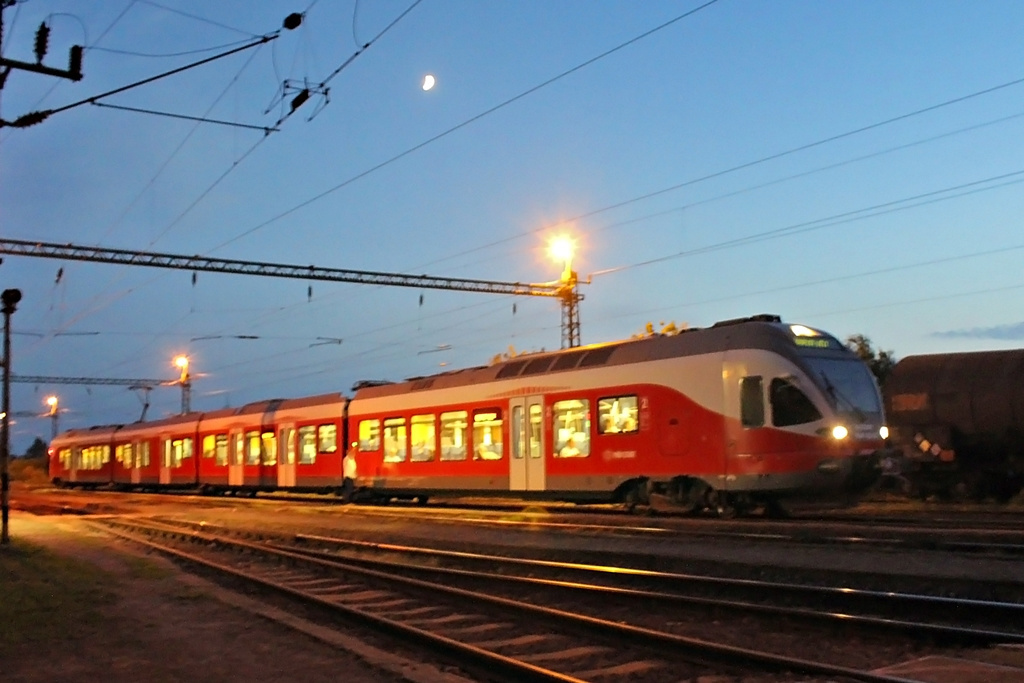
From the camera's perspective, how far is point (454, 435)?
74.8 feet

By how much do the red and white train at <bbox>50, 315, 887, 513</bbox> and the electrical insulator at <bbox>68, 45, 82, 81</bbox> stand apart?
10579 mm

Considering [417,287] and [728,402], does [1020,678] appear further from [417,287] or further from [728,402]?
[417,287]

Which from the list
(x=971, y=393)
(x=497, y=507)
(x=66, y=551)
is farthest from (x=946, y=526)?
(x=66, y=551)

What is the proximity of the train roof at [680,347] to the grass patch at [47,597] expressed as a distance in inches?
387

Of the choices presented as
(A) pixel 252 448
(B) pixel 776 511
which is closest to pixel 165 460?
(A) pixel 252 448

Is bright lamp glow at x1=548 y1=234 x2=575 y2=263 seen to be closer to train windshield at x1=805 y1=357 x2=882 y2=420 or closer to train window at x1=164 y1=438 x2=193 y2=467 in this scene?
train windshield at x1=805 y1=357 x2=882 y2=420

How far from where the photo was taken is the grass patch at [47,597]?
901 cm

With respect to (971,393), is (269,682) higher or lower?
lower

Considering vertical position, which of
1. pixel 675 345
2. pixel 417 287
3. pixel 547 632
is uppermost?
pixel 417 287

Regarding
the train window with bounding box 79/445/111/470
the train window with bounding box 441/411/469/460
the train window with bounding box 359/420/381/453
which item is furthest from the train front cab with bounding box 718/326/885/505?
the train window with bounding box 79/445/111/470

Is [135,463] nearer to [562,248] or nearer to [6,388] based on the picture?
[562,248]

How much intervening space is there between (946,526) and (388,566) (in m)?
8.60

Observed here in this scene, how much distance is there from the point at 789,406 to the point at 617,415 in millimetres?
3687

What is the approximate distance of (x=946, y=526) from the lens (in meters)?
14.7
